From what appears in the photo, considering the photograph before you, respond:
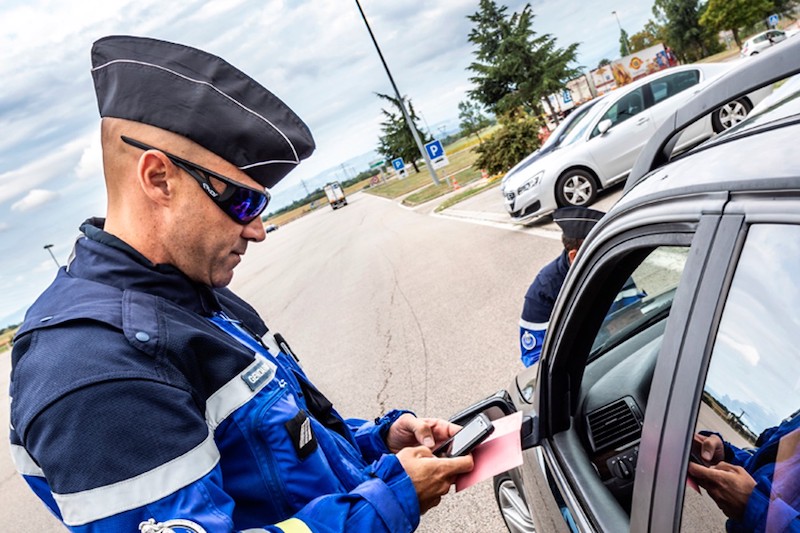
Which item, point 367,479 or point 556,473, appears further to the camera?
point 556,473

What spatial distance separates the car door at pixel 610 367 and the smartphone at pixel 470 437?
0.25 meters

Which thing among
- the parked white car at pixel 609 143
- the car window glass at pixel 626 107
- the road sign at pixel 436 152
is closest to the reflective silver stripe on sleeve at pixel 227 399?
the parked white car at pixel 609 143

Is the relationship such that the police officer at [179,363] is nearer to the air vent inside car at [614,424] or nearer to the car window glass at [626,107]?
the air vent inside car at [614,424]

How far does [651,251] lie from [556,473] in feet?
2.77

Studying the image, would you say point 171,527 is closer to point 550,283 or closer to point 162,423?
point 162,423

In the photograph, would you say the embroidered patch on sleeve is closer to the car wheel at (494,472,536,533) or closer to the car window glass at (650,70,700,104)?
the car wheel at (494,472,536,533)

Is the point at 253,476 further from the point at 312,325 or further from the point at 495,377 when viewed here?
the point at 312,325

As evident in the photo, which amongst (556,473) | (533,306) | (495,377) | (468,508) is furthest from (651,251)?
(495,377)

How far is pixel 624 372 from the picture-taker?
1.65 m

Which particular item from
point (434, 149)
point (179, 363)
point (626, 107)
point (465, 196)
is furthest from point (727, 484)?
point (434, 149)

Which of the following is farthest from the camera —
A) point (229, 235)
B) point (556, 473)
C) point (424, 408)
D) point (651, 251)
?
point (424, 408)

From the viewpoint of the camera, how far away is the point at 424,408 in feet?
14.6

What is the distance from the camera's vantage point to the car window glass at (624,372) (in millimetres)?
1418

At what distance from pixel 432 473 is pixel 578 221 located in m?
1.99
